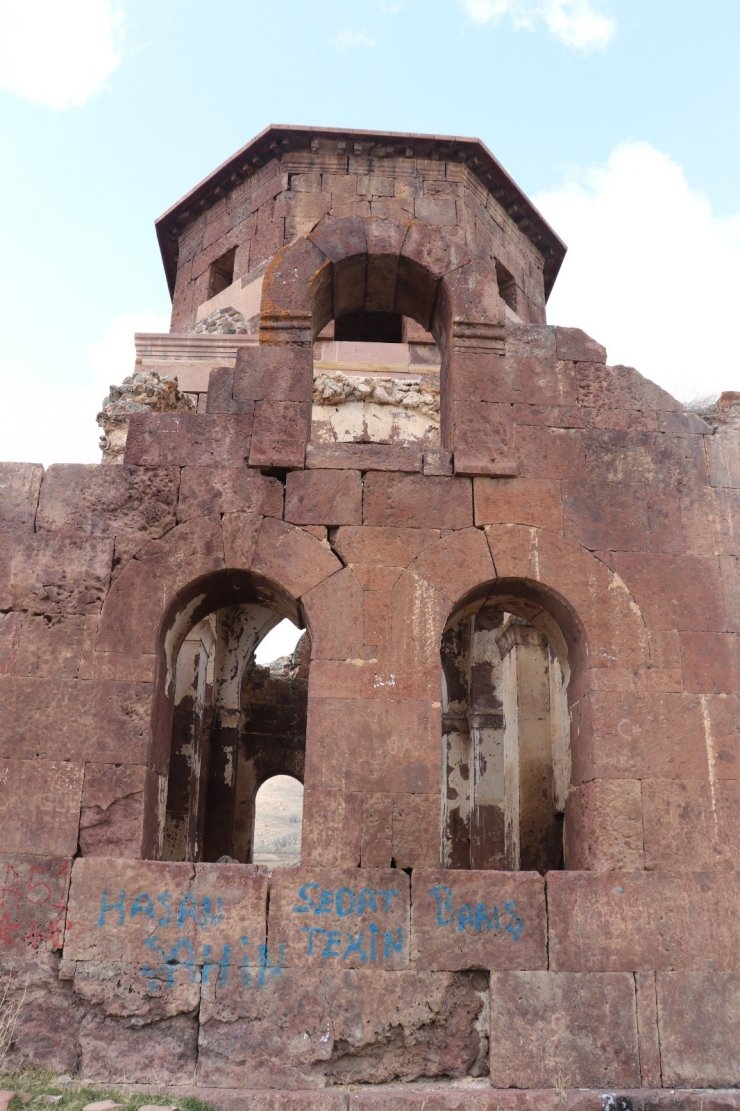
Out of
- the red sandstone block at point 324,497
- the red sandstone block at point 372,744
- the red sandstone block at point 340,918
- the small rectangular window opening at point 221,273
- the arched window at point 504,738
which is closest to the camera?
the red sandstone block at point 340,918

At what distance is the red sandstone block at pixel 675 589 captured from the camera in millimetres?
5312

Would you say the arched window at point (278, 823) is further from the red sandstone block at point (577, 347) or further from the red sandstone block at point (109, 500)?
the red sandstone block at point (577, 347)

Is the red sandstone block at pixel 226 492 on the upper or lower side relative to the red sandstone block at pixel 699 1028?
upper

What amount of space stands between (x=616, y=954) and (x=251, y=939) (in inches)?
73.4

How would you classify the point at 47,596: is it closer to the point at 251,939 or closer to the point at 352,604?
the point at 352,604

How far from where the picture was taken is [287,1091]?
4.39m

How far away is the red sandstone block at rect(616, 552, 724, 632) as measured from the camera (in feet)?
17.4

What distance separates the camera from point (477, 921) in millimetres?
4672

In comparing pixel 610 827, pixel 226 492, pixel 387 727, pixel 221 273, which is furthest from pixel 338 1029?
pixel 221 273

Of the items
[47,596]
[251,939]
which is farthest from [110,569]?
[251,939]

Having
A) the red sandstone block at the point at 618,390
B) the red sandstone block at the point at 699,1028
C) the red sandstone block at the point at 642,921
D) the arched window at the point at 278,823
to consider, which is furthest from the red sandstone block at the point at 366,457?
the arched window at the point at 278,823

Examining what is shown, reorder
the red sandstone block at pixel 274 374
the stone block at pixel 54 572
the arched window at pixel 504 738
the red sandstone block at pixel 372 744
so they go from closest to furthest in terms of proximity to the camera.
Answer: the red sandstone block at pixel 372 744 < the stone block at pixel 54 572 < the red sandstone block at pixel 274 374 < the arched window at pixel 504 738

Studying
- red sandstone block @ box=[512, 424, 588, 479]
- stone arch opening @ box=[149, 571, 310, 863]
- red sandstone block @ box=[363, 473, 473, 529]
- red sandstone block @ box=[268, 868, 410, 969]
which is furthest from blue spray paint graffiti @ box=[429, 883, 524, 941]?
red sandstone block @ box=[512, 424, 588, 479]

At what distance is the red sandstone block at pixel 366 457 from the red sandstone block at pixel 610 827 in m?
2.13
